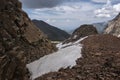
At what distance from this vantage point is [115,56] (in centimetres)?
2162

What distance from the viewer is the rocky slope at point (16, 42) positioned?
1842 centimetres

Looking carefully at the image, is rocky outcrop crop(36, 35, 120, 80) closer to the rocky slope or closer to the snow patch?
the snow patch

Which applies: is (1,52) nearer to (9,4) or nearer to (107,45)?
(9,4)

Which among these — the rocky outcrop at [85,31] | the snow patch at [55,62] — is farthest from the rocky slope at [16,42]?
the rocky outcrop at [85,31]

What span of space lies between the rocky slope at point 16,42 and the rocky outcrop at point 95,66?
2.33m

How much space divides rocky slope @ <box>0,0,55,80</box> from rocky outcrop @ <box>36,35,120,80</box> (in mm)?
2325

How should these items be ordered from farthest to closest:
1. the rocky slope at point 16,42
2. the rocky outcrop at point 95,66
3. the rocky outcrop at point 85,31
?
1. the rocky outcrop at point 85,31
2. the rocky outcrop at point 95,66
3. the rocky slope at point 16,42

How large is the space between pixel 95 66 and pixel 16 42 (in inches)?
257

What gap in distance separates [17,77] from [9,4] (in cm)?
744

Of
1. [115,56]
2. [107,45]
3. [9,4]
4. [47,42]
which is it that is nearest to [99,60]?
[115,56]

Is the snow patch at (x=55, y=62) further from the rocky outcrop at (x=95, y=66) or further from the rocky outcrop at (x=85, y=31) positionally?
the rocky outcrop at (x=85, y=31)

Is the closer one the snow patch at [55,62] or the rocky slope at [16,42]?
the rocky slope at [16,42]

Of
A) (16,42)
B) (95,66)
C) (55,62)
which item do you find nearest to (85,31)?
(55,62)

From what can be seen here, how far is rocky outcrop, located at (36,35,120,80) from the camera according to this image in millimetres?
18719
